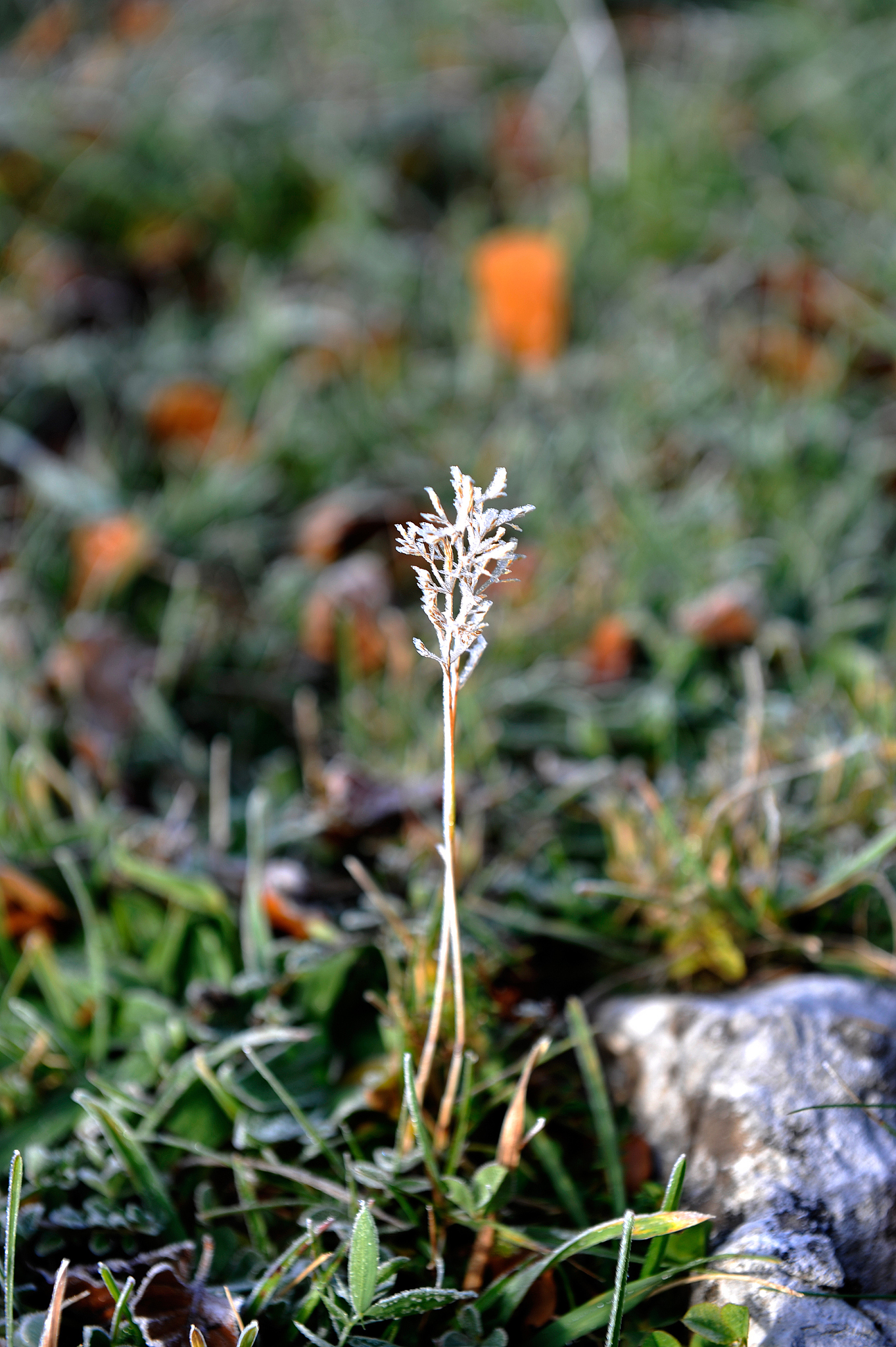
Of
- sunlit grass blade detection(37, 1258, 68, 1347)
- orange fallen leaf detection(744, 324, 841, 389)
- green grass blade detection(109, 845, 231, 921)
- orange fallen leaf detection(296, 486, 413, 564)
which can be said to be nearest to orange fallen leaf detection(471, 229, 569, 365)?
orange fallen leaf detection(744, 324, 841, 389)

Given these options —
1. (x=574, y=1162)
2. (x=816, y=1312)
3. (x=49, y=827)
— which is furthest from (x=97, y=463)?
(x=816, y=1312)

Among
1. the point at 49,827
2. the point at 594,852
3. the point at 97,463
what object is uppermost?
the point at 97,463

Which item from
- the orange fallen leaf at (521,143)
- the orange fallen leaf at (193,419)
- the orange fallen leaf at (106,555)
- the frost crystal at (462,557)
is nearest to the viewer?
the frost crystal at (462,557)

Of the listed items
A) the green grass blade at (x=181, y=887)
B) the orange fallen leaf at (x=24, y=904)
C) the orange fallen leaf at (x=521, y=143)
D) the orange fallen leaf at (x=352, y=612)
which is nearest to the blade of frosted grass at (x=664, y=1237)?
the green grass blade at (x=181, y=887)

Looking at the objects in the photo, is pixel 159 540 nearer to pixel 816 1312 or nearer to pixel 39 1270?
pixel 39 1270

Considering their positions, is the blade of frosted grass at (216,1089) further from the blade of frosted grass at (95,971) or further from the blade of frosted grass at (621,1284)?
the blade of frosted grass at (621,1284)
